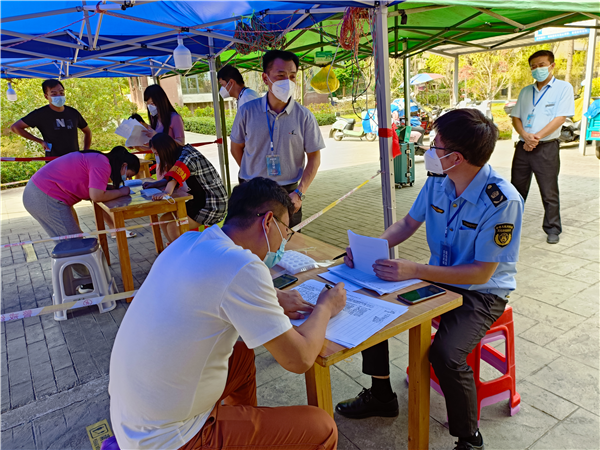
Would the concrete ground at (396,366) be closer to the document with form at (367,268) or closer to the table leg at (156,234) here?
the table leg at (156,234)

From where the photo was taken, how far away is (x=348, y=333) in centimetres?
139

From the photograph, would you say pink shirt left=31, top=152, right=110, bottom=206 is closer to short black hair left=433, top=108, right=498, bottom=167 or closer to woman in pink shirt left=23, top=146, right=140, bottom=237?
woman in pink shirt left=23, top=146, right=140, bottom=237

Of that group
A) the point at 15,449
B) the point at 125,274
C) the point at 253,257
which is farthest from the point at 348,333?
the point at 125,274

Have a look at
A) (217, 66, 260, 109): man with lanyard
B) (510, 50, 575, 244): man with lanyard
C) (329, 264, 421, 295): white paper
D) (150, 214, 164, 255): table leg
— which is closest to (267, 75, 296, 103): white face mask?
(217, 66, 260, 109): man with lanyard

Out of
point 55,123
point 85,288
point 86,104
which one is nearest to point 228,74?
point 85,288

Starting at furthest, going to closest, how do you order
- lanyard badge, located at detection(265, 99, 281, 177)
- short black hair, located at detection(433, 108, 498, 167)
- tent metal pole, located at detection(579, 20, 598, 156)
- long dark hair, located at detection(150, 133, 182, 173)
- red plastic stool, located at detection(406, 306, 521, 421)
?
Answer: 1. tent metal pole, located at detection(579, 20, 598, 156)
2. long dark hair, located at detection(150, 133, 182, 173)
3. lanyard badge, located at detection(265, 99, 281, 177)
4. red plastic stool, located at detection(406, 306, 521, 421)
5. short black hair, located at detection(433, 108, 498, 167)

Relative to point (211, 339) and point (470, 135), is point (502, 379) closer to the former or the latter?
point (470, 135)

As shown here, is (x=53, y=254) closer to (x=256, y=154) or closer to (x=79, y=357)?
(x=79, y=357)

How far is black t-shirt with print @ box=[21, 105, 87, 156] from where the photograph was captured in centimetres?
544

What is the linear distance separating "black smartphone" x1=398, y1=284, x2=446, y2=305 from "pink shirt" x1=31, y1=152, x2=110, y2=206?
9.39ft

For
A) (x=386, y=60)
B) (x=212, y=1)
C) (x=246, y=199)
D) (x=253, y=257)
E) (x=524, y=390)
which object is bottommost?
(x=524, y=390)

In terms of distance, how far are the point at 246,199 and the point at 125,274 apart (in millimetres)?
2766

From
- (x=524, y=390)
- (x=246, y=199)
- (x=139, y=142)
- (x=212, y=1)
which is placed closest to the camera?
(x=246, y=199)

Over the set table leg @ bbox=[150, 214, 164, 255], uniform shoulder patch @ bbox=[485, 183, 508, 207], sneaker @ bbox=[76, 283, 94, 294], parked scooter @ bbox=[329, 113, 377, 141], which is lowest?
sneaker @ bbox=[76, 283, 94, 294]
